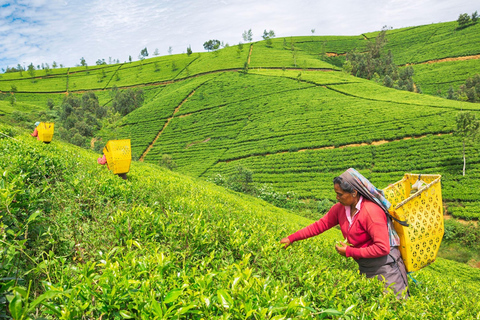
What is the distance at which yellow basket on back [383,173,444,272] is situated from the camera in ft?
8.75

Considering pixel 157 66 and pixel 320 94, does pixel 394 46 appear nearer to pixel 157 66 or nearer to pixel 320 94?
pixel 320 94

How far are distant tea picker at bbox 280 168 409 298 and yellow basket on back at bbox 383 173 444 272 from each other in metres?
0.08

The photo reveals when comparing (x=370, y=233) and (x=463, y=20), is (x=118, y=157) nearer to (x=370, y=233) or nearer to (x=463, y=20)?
(x=370, y=233)

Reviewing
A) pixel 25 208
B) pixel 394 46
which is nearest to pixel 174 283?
pixel 25 208

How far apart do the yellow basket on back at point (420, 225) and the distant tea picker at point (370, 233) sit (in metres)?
0.08

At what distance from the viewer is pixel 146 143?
150 ft

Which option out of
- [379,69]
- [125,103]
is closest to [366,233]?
[125,103]

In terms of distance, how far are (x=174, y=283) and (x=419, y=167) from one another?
3084cm

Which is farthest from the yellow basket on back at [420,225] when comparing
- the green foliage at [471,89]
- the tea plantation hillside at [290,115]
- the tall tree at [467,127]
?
the green foliage at [471,89]

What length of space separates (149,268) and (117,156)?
3.80 m

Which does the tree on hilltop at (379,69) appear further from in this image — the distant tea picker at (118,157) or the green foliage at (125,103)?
the distant tea picker at (118,157)

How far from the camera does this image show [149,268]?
167 centimetres

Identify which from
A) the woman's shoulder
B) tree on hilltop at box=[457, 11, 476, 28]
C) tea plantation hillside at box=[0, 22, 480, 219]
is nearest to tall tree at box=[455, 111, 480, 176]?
tea plantation hillside at box=[0, 22, 480, 219]

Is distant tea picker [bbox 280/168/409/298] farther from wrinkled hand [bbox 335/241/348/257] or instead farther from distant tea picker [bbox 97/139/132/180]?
distant tea picker [bbox 97/139/132/180]
